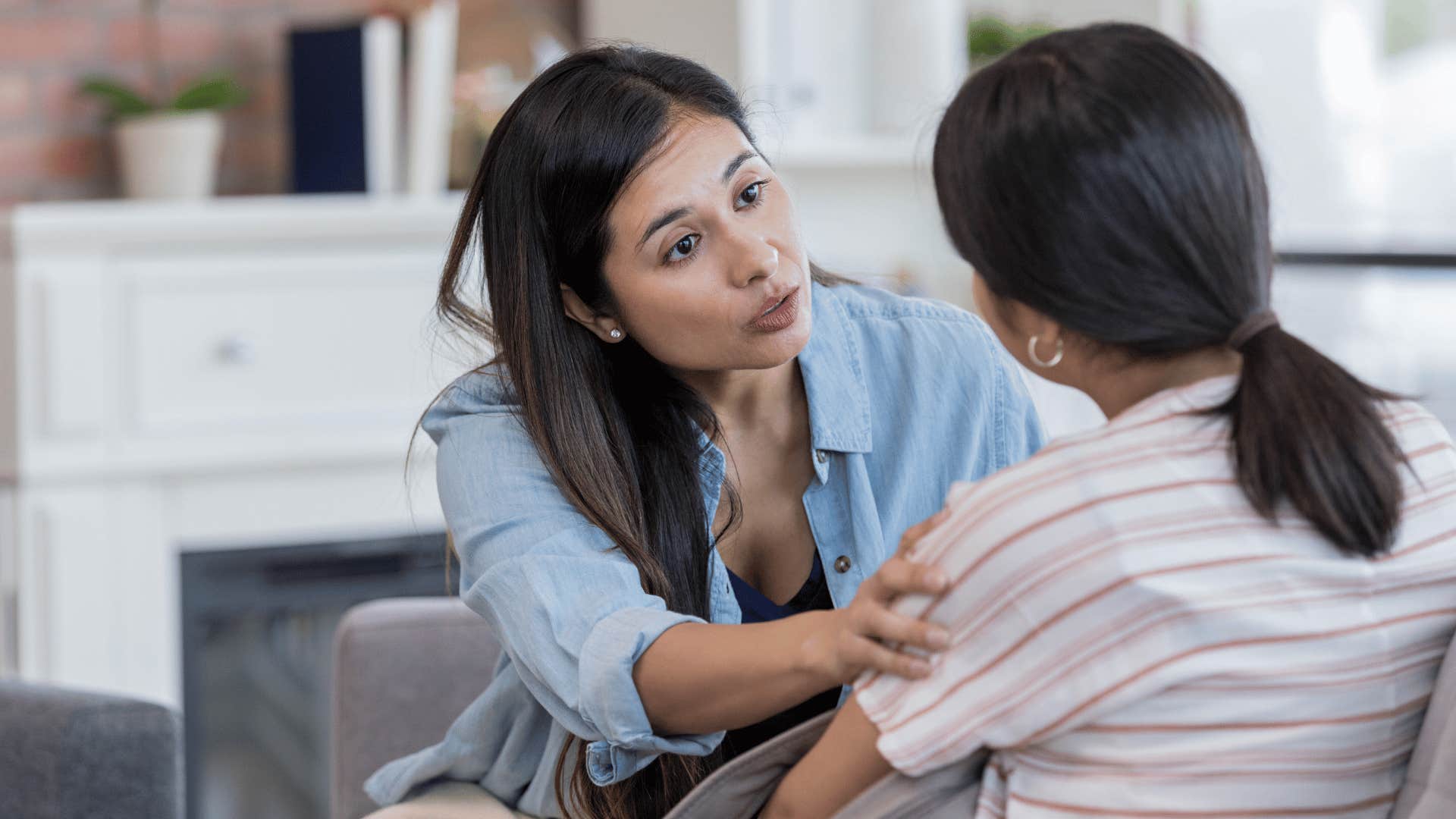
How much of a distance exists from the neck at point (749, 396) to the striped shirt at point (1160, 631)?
0.56 m

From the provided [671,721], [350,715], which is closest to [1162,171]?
[671,721]

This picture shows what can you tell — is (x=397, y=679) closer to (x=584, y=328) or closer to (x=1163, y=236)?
(x=584, y=328)

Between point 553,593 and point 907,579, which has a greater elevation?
point 907,579

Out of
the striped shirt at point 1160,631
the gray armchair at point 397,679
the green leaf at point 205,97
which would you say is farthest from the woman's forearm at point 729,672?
the green leaf at point 205,97

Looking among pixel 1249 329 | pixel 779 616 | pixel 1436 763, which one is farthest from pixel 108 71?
pixel 1436 763

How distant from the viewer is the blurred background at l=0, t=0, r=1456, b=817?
7.89ft

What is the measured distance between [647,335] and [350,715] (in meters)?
0.57

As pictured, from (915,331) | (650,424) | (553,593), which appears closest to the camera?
(553,593)

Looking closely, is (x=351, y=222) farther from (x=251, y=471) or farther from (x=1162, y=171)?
(x=1162, y=171)

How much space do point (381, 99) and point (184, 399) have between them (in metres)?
0.60

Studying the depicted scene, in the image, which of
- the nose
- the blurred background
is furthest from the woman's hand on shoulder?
the blurred background

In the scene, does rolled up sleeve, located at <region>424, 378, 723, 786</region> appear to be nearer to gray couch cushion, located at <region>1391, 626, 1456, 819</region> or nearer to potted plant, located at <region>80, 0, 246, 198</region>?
gray couch cushion, located at <region>1391, 626, 1456, 819</region>

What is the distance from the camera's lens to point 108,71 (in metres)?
2.64

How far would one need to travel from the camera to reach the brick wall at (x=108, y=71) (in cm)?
258
